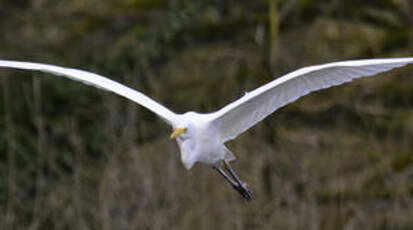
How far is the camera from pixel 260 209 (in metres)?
5.00

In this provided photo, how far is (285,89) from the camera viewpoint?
3736mm

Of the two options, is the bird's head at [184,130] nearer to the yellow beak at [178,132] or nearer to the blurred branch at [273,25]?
the yellow beak at [178,132]

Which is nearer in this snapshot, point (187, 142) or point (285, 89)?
point (187, 142)

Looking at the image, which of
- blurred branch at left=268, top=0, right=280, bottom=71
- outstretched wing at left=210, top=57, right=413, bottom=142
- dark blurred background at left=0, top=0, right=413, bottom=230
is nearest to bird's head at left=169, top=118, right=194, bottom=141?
outstretched wing at left=210, top=57, right=413, bottom=142

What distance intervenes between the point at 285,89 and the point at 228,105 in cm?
36

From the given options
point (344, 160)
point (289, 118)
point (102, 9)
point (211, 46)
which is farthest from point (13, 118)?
point (344, 160)

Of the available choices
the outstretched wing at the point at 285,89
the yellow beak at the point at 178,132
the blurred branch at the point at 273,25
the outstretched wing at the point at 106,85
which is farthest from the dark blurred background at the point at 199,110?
the yellow beak at the point at 178,132

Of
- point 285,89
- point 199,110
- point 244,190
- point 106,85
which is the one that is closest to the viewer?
point 106,85

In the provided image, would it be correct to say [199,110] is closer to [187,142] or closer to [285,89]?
[285,89]

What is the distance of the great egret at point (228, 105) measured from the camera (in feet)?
11.3

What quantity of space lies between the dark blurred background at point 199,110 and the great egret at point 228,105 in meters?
1.27

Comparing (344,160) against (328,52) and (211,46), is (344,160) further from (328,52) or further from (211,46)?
(211,46)

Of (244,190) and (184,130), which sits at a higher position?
(184,130)

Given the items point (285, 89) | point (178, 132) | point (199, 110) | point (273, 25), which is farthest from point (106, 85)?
point (273, 25)
